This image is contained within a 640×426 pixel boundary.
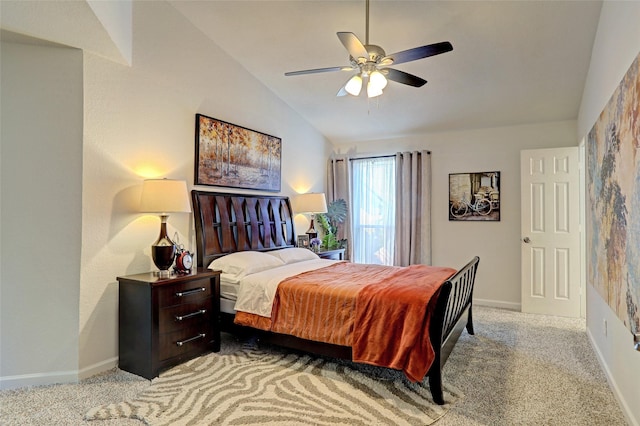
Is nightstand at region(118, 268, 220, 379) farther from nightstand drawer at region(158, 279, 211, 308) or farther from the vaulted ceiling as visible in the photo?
the vaulted ceiling

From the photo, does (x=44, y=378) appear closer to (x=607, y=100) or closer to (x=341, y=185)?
(x=341, y=185)

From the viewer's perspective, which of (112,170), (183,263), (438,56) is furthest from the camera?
(438,56)

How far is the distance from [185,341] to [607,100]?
149 inches

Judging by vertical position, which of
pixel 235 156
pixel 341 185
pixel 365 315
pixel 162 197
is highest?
pixel 235 156

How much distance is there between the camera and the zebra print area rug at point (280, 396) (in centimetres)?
221

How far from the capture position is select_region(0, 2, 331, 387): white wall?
271 cm

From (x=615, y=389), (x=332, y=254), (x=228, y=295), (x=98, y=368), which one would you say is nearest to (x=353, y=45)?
(x=228, y=295)

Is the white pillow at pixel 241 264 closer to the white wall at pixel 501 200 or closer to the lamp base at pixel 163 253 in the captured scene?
the lamp base at pixel 163 253

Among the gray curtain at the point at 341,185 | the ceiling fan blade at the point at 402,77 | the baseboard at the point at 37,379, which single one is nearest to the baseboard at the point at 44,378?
the baseboard at the point at 37,379

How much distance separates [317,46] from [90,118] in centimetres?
219

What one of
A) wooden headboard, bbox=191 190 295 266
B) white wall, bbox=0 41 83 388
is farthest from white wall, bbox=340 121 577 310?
white wall, bbox=0 41 83 388

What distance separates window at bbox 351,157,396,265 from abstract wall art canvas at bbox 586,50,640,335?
2.81 metres

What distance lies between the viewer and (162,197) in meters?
3.01

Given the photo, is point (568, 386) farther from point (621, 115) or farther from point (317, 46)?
point (317, 46)
